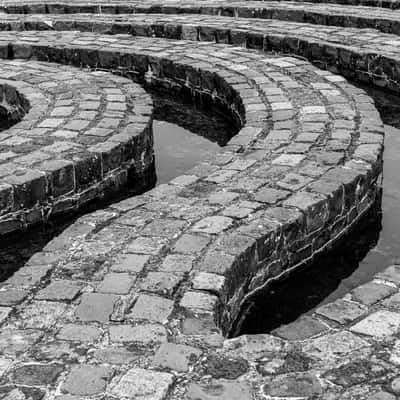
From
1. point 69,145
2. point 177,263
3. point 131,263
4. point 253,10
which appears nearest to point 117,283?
point 131,263

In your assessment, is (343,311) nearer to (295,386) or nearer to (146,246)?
(295,386)

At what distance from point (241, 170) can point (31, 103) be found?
2.50 metres

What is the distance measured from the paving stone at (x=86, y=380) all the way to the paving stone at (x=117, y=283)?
1.99ft

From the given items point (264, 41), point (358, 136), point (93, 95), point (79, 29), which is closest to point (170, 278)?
point (358, 136)

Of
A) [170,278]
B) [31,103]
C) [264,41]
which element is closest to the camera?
[170,278]

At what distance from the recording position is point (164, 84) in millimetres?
8195

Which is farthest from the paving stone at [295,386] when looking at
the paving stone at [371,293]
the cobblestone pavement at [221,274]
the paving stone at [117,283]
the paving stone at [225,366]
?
the paving stone at [117,283]

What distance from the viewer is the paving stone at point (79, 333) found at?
3.09m

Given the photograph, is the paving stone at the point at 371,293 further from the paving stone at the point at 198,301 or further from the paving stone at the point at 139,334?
the paving stone at the point at 139,334

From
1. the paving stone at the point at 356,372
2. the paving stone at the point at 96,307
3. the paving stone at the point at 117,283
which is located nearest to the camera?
the paving stone at the point at 356,372

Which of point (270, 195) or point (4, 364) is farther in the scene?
point (270, 195)

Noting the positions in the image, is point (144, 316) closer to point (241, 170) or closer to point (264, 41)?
point (241, 170)

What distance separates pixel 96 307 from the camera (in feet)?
10.9

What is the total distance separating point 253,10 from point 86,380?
8591 millimetres
